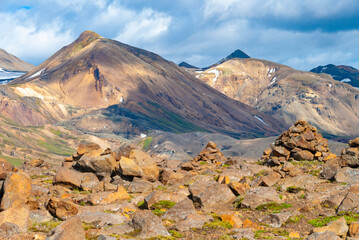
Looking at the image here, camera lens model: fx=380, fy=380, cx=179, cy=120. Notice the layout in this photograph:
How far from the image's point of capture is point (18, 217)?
20312 mm

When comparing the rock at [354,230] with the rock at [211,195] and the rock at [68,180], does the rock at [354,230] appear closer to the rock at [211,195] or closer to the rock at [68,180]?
the rock at [211,195]

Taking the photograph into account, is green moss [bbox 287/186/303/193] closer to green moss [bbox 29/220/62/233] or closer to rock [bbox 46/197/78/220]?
rock [bbox 46/197/78/220]

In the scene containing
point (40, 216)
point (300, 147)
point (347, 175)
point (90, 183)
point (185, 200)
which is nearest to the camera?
point (40, 216)

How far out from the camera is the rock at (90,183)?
35616 millimetres

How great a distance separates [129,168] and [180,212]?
13471mm

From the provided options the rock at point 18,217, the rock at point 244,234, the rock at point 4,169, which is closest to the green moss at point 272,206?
the rock at point 244,234

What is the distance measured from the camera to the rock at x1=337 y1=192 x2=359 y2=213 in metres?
24.7

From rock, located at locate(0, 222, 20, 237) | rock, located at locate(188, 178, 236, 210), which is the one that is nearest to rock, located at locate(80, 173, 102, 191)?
rock, located at locate(188, 178, 236, 210)

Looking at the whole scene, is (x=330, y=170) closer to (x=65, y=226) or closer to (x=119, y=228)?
(x=119, y=228)

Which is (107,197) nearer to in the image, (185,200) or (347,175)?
(185,200)

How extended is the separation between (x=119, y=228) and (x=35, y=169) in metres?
31.9

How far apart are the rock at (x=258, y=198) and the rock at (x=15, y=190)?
15508mm


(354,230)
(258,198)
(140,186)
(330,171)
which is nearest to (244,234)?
(354,230)

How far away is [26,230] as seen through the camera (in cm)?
1984
